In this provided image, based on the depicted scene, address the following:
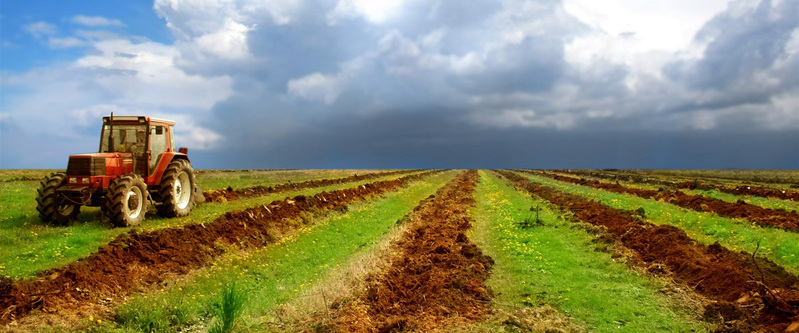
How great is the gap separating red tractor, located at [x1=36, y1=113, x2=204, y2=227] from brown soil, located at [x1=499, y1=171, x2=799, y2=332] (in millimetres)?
15086

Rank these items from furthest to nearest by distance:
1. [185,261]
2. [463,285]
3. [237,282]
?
[185,261], [237,282], [463,285]

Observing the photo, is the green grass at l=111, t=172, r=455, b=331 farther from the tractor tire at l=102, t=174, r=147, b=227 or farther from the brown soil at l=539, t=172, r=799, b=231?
the brown soil at l=539, t=172, r=799, b=231

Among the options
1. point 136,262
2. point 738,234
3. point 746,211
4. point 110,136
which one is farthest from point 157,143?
point 746,211

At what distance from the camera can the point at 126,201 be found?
14.1m

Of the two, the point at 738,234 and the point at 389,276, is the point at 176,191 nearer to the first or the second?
the point at 389,276

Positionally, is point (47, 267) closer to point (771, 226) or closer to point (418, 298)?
point (418, 298)

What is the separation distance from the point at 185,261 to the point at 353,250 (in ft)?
15.7

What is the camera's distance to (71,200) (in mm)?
14102

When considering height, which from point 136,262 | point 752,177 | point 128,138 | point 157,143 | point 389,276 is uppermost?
point 128,138

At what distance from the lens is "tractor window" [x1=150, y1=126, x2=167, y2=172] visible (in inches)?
666

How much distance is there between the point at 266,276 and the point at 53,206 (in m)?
7.92

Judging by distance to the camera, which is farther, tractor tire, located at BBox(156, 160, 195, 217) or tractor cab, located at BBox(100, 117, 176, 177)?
tractor tire, located at BBox(156, 160, 195, 217)

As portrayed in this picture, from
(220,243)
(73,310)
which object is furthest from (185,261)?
(73,310)

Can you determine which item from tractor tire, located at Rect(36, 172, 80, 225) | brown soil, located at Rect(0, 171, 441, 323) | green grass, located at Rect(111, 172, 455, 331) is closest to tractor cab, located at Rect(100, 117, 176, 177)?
tractor tire, located at Rect(36, 172, 80, 225)
